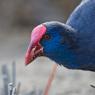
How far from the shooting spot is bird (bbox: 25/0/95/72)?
14.1 ft

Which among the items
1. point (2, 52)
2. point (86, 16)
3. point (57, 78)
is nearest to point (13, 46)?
point (2, 52)

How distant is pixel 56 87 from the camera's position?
6438 mm

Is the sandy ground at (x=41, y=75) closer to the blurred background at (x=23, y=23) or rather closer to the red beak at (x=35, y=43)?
the blurred background at (x=23, y=23)

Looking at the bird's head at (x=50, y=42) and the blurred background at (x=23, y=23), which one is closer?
the bird's head at (x=50, y=42)

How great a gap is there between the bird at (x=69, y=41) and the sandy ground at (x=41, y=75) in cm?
137

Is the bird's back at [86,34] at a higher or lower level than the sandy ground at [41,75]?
higher

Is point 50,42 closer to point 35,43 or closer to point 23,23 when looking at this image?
point 35,43

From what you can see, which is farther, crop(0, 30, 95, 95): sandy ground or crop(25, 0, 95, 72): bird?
crop(0, 30, 95, 95): sandy ground

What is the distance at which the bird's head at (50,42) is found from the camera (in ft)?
13.9

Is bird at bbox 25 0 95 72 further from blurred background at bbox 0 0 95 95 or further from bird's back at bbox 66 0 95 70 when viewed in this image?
blurred background at bbox 0 0 95 95

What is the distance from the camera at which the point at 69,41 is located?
4.39 m

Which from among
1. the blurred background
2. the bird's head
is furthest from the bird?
the blurred background

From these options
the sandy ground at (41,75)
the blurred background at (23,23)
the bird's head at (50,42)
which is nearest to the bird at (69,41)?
the bird's head at (50,42)

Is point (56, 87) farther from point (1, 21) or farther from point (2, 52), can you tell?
point (1, 21)
